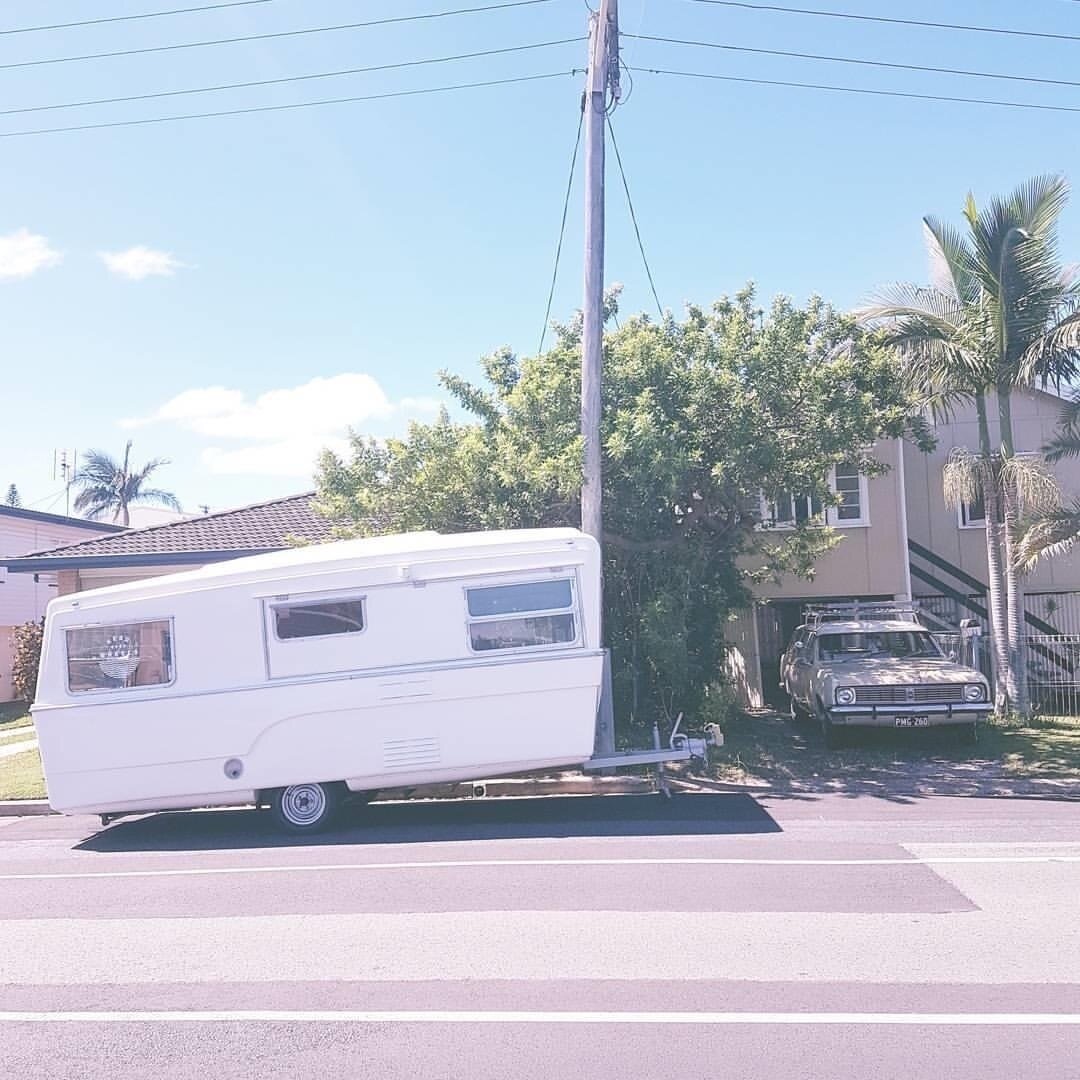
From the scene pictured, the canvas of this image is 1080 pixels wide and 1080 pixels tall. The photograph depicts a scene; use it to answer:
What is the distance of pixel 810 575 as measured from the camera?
16828 millimetres

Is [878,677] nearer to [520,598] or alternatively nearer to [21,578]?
[520,598]

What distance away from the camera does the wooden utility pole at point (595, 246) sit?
519 inches

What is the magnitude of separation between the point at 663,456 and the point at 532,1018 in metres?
8.88

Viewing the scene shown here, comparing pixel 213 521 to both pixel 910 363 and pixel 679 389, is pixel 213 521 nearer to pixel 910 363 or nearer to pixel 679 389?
pixel 679 389

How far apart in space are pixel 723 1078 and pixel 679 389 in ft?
34.8

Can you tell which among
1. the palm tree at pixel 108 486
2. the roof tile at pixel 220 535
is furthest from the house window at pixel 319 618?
the palm tree at pixel 108 486

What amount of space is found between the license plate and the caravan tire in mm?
7254

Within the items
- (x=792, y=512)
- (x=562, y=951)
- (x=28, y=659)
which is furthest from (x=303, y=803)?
(x=28, y=659)

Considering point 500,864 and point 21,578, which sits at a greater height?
point 21,578

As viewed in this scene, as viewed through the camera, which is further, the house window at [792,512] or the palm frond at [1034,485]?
the house window at [792,512]

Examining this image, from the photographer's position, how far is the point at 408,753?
10594 mm

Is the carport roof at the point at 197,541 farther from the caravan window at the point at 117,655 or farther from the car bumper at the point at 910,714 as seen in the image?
the car bumper at the point at 910,714

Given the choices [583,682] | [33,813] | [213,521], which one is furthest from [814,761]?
[213,521]

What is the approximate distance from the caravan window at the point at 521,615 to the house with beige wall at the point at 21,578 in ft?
62.8
